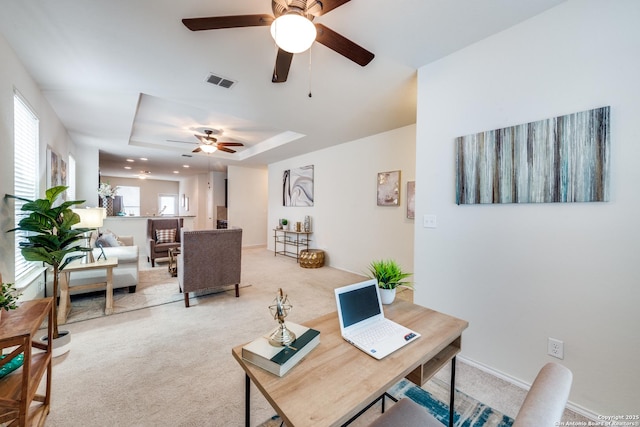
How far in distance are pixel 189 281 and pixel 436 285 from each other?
9.11 ft

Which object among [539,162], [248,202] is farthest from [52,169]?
[539,162]

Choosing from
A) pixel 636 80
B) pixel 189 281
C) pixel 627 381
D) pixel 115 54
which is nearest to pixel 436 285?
pixel 627 381

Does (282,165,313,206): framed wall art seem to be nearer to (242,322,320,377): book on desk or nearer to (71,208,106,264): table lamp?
(71,208,106,264): table lamp

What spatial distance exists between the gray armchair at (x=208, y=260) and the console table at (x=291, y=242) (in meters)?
2.36

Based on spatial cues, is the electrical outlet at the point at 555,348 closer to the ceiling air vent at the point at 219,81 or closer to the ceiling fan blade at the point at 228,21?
the ceiling fan blade at the point at 228,21

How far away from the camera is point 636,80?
137 centimetres

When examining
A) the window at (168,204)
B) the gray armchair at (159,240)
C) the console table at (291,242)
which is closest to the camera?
the gray armchair at (159,240)

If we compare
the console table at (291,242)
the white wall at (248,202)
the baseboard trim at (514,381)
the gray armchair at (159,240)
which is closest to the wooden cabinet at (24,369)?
the baseboard trim at (514,381)

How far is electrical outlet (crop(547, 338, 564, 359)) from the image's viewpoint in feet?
5.28

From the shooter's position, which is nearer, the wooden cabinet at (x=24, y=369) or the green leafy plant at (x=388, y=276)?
the wooden cabinet at (x=24, y=369)

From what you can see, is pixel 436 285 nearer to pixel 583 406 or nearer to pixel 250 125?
pixel 583 406

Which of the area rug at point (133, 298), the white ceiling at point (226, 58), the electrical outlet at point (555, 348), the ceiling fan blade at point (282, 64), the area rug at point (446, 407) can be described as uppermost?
the white ceiling at point (226, 58)

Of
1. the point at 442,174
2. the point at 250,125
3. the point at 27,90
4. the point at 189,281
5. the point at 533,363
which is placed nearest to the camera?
the point at 533,363

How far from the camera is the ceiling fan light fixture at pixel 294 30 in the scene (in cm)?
136
